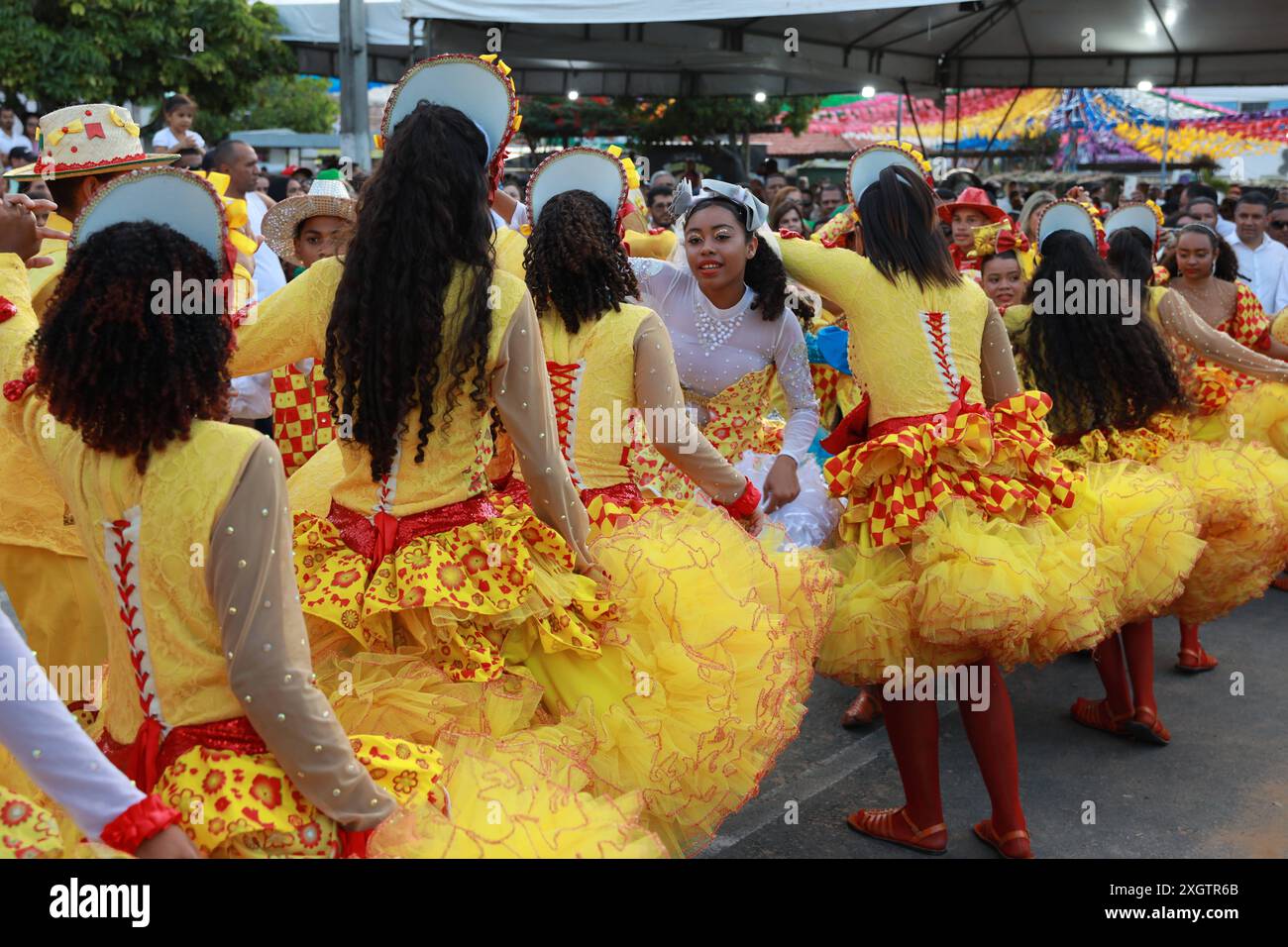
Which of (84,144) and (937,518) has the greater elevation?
(84,144)

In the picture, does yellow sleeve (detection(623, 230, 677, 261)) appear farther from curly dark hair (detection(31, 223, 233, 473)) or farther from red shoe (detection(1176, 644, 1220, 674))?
curly dark hair (detection(31, 223, 233, 473))

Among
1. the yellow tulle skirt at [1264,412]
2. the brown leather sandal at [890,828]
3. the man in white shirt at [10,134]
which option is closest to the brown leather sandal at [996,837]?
the brown leather sandal at [890,828]

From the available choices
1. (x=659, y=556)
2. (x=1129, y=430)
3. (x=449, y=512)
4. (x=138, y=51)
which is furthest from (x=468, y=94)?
(x=138, y=51)

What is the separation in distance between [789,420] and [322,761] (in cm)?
272

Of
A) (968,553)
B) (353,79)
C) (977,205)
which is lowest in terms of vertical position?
(968,553)

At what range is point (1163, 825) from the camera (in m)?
4.43

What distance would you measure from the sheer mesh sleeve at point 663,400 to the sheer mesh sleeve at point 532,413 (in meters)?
0.57

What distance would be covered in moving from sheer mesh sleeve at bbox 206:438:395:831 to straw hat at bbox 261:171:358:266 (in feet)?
9.64

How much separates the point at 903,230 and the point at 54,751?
10.2 feet

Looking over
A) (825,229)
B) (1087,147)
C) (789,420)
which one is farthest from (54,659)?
(1087,147)

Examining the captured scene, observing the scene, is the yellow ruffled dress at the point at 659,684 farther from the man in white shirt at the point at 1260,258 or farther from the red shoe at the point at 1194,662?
the man in white shirt at the point at 1260,258

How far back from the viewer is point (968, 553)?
3852 millimetres

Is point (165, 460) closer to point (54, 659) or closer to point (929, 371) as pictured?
point (54, 659)

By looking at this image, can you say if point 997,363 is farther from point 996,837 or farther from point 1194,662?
point 1194,662
